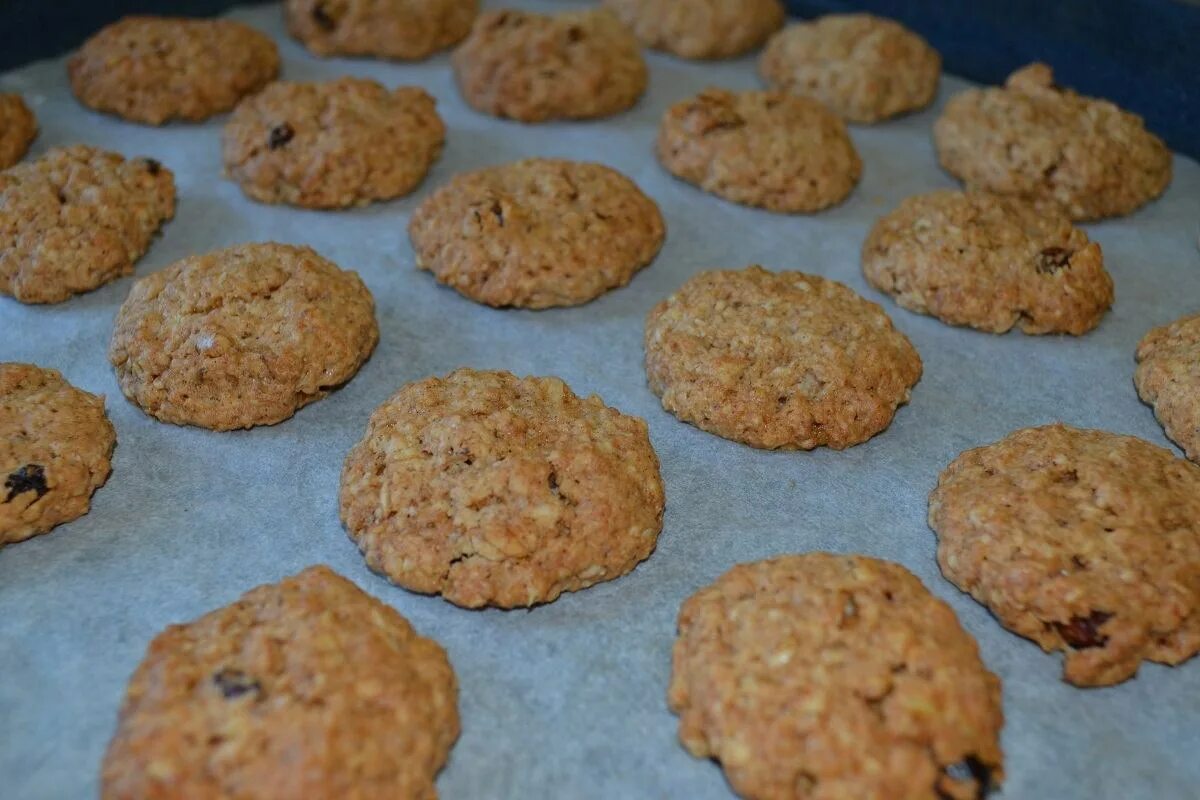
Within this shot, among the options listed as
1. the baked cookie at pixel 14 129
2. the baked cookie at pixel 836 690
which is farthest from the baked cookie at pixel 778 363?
the baked cookie at pixel 14 129

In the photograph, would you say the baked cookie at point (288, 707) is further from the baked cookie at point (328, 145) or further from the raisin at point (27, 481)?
the baked cookie at point (328, 145)

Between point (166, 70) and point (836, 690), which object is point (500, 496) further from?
point (166, 70)

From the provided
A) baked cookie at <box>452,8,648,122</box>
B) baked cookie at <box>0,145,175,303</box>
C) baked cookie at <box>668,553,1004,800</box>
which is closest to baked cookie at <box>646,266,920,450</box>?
baked cookie at <box>668,553,1004,800</box>

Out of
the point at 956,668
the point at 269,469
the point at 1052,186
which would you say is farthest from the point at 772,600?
the point at 1052,186

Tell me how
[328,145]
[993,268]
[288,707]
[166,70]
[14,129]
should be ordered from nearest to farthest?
[288,707] < [993,268] < [328,145] < [14,129] < [166,70]

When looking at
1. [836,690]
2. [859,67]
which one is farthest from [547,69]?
[836,690]

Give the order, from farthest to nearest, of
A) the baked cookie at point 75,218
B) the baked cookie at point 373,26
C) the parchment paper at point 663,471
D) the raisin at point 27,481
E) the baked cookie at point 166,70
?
1. the baked cookie at point 373,26
2. the baked cookie at point 166,70
3. the baked cookie at point 75,218
4. the raisin at point 27,481
5. the parchment paper at point 663,471
